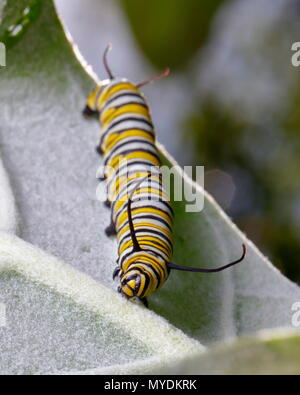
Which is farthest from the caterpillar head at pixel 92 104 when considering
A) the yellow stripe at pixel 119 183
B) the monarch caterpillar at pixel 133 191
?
the yellow stripe at pixel 119 183

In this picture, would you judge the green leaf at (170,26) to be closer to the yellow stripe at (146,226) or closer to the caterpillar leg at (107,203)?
the caterpillar leg at (107,203)

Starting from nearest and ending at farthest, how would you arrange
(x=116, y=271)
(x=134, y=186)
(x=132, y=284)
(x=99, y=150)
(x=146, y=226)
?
(x=132, y=284), (x=116, y=271), (x=146, y=226), (x=134, y=186), (x=99, y=150)

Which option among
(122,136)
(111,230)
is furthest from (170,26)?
(111,230)

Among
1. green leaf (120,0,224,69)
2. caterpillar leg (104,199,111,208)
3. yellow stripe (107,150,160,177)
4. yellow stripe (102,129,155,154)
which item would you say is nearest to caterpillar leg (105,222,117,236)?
caterpillar leg (104,199,111,208)

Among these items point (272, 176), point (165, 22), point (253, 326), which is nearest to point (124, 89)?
point (253, 326)

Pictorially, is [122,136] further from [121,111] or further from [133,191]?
[133,191]
